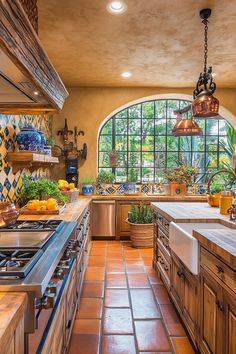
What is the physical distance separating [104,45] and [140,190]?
297 centimetres

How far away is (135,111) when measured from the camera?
20.6 ft

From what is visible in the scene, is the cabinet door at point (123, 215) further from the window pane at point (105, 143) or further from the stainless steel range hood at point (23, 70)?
the stainless steel range hood at point (23, 70)

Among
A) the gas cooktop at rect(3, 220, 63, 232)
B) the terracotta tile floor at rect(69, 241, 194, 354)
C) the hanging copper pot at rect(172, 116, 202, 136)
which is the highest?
the hanging copper pot at rect(172, 116, 202, 136)

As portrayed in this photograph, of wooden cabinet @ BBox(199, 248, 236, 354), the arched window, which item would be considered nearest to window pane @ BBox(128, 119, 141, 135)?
the arched window

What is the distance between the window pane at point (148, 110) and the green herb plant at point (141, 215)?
196cm

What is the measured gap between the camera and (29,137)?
342 cm

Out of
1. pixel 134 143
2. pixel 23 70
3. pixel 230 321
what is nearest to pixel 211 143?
pixel 134 143

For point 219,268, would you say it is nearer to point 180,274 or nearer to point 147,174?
point 180,274

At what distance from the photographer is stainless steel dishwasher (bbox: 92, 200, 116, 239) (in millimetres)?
5445

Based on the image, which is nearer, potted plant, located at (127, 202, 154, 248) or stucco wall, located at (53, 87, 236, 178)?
potted plant, located at (127, 202, 154, 248)

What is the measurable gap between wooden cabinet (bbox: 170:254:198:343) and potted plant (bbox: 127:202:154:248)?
84.7 inches

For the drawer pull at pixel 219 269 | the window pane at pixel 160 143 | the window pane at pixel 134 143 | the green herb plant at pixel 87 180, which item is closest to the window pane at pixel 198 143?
the window pane at pixel 160 143

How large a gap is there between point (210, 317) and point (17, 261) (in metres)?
1.16

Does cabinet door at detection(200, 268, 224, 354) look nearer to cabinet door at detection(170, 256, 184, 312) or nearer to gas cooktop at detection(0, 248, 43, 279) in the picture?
cabinet door at detection(170, 256, 184, 312)
